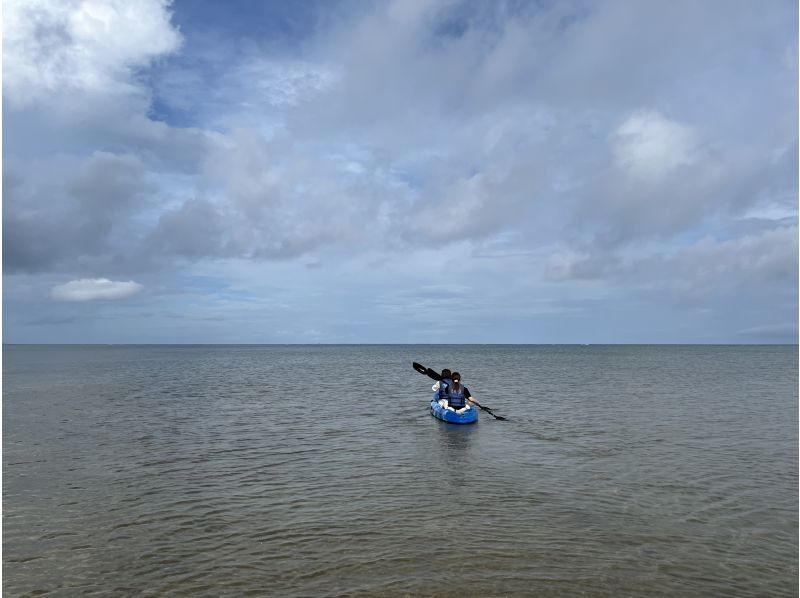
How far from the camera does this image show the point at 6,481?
19.6 meters

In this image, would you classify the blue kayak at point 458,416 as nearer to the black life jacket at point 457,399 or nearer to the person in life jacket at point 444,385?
the black life jacket at point 457,399

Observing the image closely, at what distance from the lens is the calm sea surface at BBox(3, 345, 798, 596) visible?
1185 centimetres

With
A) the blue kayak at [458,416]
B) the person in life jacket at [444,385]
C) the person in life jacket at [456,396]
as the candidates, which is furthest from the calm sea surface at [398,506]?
the person in life jacket at [444,385]

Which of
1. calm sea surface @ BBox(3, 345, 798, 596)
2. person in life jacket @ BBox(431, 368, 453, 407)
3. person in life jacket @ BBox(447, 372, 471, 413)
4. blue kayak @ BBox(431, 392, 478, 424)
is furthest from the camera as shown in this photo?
person in life jacket @ BBox(431, 368, 453, 407)

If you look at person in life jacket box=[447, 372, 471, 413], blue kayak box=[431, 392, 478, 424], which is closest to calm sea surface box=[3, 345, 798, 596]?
blue kayak box=[431, 392, 478, 424]

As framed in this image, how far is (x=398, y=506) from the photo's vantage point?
1677 cm

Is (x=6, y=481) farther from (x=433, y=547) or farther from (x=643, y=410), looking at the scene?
(x=643, y=410)

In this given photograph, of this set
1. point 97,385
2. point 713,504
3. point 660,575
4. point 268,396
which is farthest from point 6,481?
point 97,385

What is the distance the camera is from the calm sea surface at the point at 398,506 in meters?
11.9

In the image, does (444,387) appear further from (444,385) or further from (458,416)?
(458,416)

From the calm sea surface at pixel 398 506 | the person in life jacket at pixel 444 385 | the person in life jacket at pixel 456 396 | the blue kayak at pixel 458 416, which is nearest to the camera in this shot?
the calm sea surface at pixel 398 506

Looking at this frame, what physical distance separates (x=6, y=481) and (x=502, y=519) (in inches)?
699

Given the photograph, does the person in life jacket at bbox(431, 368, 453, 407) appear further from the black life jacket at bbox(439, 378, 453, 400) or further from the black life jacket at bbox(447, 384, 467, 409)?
the black life jacket at bbox(447, 384, 467, 409)

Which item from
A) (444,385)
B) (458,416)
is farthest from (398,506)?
(444,385)
